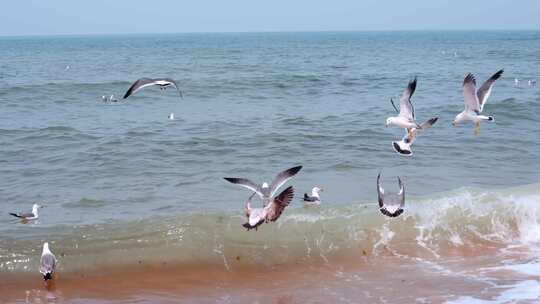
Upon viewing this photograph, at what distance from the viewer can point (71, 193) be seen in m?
12.2

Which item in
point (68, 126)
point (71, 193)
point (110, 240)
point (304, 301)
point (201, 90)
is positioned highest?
point (201, 90)

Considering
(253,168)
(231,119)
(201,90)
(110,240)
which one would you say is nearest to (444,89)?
(201,90)

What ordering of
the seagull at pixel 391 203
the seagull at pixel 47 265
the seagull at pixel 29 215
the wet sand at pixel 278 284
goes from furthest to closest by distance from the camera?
1. the seagull at pixel 29 215
2. the seagull at pixel 391 203
3. the seagull at pixel 47 265
4. the wet sand at pixel 278 284

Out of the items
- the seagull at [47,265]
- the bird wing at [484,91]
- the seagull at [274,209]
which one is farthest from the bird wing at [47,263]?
the bird wing at [484,91]

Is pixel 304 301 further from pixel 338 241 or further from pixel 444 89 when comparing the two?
pixel 444 89

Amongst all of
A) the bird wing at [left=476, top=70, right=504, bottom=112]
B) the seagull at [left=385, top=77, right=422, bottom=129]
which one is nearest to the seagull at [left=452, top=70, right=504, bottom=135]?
the bird wing at [left=476, top=70, right=504, bottom=112]

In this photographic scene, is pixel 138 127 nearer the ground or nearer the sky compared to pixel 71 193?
nearer the sky

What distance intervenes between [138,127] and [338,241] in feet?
33.6

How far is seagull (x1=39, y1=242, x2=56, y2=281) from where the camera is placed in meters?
8.34

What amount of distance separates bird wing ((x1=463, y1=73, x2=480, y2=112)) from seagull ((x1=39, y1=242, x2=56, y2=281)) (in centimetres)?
526

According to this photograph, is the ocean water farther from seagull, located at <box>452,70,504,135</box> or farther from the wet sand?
seagull, located at <box>452,70,504,135</box>

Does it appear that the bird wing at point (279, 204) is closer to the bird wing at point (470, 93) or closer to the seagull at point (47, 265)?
the seagull at point (47, 265)

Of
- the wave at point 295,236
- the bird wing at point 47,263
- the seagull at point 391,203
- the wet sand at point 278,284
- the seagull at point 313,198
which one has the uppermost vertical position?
the seagull at point 313,198

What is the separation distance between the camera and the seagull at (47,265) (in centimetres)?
834
